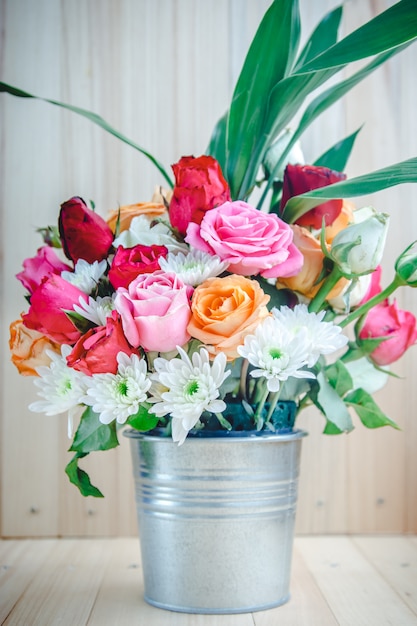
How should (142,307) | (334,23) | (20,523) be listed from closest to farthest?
(142,307), (334,23), (20,523)

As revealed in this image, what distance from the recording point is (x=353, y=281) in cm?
67

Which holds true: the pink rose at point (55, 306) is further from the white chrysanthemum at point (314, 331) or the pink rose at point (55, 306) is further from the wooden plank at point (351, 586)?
the wooden plank at point (351, 586)

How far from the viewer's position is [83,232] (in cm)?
66

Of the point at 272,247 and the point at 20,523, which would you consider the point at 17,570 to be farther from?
the point at 272,247

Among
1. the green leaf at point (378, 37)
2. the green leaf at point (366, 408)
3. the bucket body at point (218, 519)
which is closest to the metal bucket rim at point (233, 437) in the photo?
the bucket body at point (218, 519)

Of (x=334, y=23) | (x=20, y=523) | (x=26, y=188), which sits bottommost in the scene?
(x=20, y=523)

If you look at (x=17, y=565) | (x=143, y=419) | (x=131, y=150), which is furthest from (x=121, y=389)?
(x=131, y=150)

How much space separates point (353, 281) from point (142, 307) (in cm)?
20

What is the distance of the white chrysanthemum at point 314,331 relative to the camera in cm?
61

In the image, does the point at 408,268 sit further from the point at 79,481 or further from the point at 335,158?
the point at 79,481

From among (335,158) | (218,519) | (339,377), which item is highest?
(335,158)

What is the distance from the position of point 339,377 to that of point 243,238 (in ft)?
0.57

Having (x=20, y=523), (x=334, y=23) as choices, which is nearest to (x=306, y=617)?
(x=20, y=523)

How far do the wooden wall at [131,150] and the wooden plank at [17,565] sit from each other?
1.5 inches
